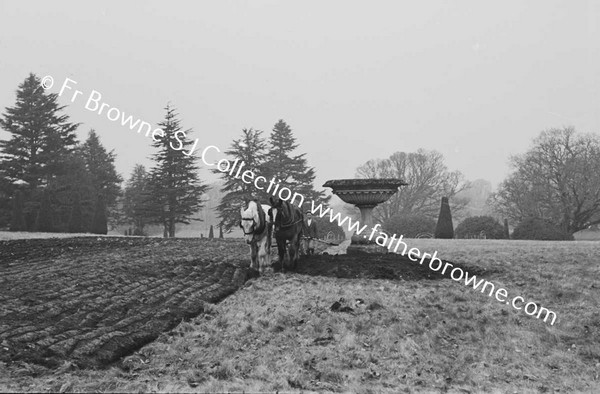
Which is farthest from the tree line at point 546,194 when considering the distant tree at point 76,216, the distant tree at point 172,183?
the distant tree at point 76,216

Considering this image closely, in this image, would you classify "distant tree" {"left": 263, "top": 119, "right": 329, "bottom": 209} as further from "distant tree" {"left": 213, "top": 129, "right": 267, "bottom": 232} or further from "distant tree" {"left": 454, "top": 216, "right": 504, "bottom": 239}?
"distant tree" {"left": 454, "top": 216, "right": 504, "bottom": 239}

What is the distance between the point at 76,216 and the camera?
3278 cm

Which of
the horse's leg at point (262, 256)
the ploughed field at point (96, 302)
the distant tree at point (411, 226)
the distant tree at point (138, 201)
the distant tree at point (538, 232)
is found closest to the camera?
the ploughed field at point (96, 302)

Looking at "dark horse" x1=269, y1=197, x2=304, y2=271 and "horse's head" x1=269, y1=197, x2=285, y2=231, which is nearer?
"horse's head" x1=269, y1=197, x2=285, y2=231

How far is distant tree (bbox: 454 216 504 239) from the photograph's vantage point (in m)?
24.9

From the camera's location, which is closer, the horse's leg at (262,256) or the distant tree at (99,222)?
the horse's leg at (262,256)

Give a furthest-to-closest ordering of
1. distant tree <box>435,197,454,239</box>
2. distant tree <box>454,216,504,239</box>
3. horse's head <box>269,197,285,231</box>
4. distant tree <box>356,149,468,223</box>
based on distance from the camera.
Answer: distant tree <box>356,149,468,223</box> < distant tree <box>435,197,454,239</box> < distant tree <box>454,216,504,239</box> < horse's head <box>269,197,285,231</box>

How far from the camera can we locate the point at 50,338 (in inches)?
166

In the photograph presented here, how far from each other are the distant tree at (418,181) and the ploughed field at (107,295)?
31409mm

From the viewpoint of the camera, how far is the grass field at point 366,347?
3.70m

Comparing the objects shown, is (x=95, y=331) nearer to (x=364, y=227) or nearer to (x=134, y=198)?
(x=364, y=227)

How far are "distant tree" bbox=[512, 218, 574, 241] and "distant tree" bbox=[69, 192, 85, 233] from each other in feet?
103

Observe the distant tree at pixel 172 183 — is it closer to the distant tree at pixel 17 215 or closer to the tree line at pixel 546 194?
the distant tree at pixel 17 215

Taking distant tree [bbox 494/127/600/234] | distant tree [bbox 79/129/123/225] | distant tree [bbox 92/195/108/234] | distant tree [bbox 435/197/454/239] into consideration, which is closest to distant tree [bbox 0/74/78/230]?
distant tree [bbox 92/195/108/234]
